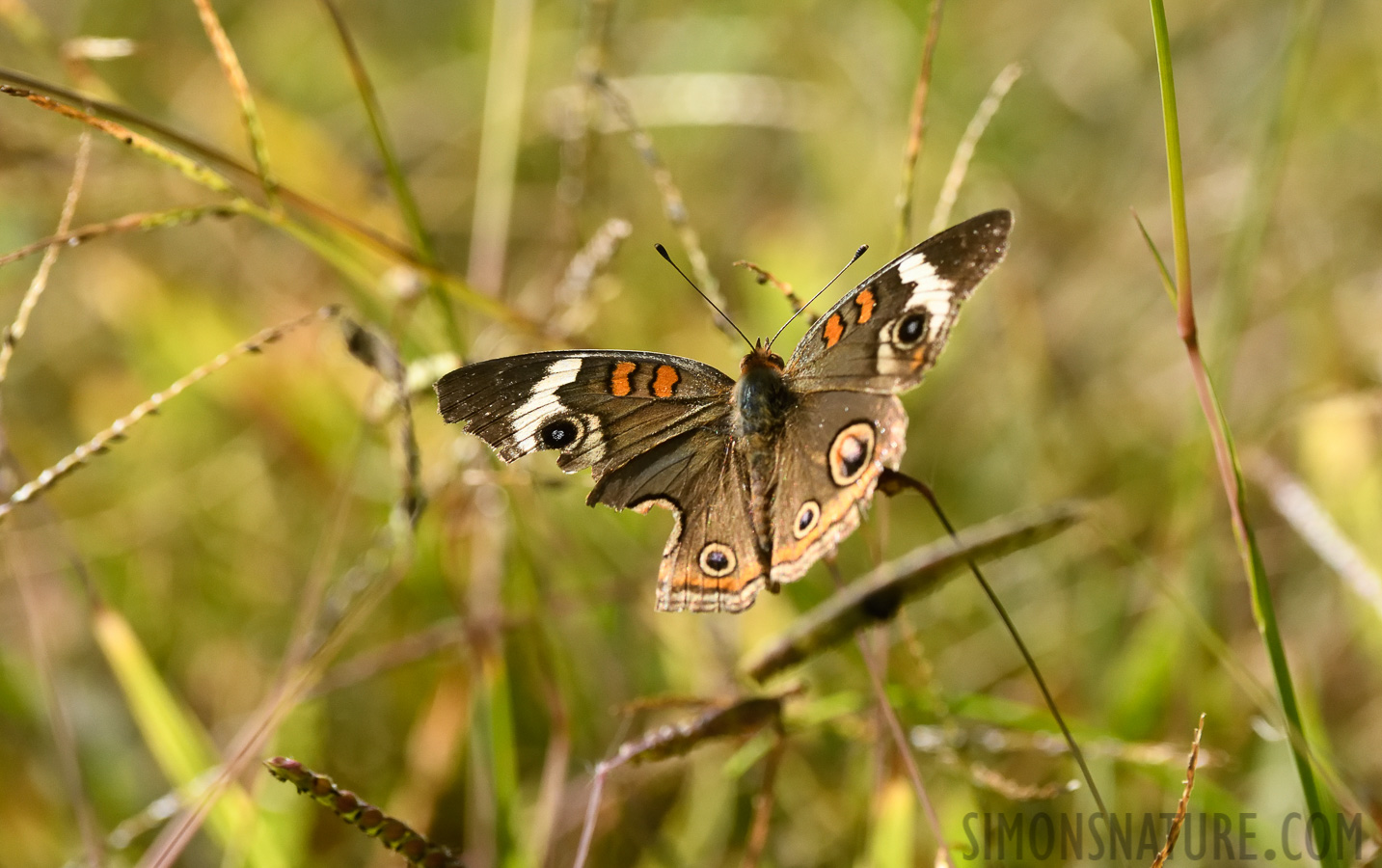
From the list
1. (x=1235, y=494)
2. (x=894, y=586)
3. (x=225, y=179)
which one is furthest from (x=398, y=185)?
(x=1235, y=494)

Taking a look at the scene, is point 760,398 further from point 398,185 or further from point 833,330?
point 398,185

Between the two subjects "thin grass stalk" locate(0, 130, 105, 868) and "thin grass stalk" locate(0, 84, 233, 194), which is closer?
"thin grass stalk" locate(0, 84, 233, 194)

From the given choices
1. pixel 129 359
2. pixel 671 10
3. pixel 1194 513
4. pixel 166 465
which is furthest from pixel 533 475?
pixel 671 10

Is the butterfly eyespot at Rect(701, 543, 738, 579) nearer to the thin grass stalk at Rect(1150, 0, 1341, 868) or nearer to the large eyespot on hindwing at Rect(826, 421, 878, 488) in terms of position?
the large eyespot on hindwing at Rect(826, 421, 878, 488)

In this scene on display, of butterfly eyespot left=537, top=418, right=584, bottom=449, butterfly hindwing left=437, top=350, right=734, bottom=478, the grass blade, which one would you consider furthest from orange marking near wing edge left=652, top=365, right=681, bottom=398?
the grass blade

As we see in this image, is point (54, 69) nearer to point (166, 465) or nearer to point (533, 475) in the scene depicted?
point (166, 465)

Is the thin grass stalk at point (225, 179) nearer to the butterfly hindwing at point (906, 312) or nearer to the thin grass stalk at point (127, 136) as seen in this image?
the thin grass stalk at point (127, 136)
